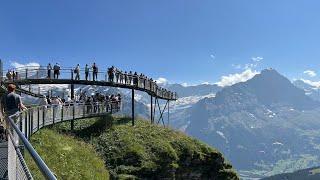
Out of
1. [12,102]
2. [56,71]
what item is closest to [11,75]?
[56,71]

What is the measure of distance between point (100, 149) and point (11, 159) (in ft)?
103

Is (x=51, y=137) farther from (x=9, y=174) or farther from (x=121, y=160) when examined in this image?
(x=9, y=174)

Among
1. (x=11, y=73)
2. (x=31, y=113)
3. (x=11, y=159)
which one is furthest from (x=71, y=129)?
(x=11, y=159)

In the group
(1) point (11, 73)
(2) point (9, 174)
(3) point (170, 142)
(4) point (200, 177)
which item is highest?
(1) point (11, 73)

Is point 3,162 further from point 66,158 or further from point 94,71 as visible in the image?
point 94,71

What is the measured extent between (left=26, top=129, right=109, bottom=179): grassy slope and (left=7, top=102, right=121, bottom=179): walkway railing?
3.50 ft

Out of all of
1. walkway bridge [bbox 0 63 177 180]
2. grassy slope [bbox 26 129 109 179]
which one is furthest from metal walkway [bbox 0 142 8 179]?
grassy slope [bbox 26 129 109 179]

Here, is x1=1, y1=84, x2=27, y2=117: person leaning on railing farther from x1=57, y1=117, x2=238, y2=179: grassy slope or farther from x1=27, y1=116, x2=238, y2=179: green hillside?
x1=57, y1=117, x2=238, y2=179: grassy slope

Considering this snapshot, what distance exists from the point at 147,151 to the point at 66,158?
1525 cm

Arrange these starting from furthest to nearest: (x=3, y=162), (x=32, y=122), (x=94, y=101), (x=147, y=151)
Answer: (x=94, y=101)
(x=147, y=151)
(x=32, y=122)
(x=3, y=162)

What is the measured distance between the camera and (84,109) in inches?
1796

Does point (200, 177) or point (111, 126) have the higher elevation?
point (111, 126)

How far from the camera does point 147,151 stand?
45031 millimetres

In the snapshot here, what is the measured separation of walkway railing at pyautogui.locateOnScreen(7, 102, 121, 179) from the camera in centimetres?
806
